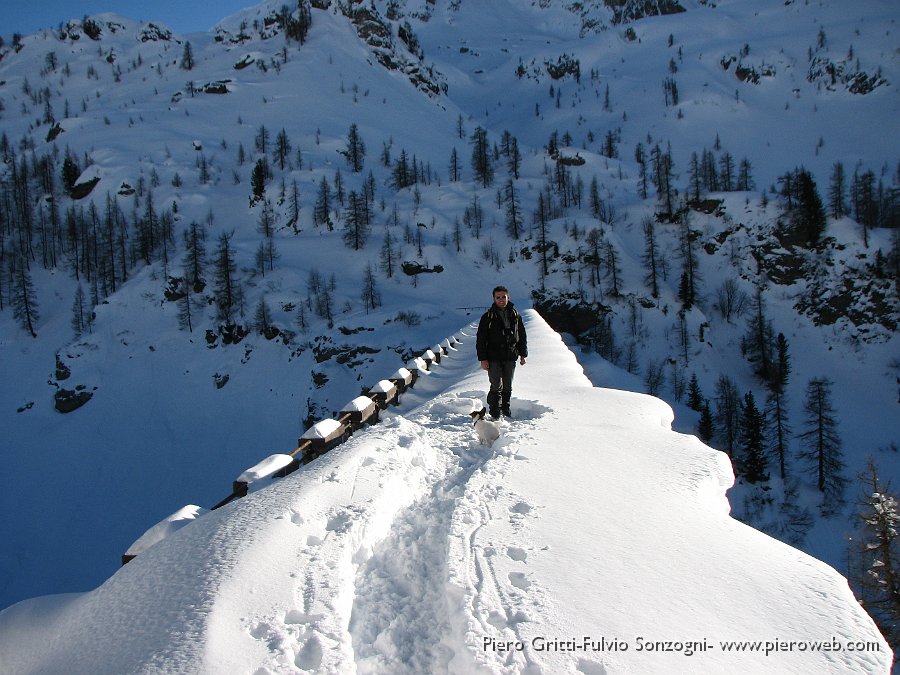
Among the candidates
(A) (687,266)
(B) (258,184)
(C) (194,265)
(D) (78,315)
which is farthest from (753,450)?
(D) (78,315)

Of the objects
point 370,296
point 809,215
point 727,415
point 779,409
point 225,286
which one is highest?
point 809,215

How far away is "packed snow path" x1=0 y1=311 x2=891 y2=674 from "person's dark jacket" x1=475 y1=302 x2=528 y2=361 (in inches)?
119

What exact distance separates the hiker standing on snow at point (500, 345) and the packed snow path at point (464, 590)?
277cm

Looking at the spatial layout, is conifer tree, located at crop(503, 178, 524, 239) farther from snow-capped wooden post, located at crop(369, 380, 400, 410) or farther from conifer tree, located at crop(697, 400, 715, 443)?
snow-capped wooden post, located at crop(369, 380, 400, 410)

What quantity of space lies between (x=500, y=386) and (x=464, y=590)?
4.74 meters

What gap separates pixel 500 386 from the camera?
7496 mm

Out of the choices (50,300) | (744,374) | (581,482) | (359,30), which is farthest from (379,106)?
(581,482)

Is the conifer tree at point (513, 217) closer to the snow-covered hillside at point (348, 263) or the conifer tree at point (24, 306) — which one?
the snow-covered hillside at point (348, 263)

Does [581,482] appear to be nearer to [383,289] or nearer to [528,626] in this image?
[528,626]

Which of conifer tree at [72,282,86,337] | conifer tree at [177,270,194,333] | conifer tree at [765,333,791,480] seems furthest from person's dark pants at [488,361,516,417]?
conifer tree at [72,282,86,337]

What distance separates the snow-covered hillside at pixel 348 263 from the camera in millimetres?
39719

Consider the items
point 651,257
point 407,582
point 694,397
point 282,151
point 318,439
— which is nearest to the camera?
point 407,582

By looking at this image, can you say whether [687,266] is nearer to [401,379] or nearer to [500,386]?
[401,379]

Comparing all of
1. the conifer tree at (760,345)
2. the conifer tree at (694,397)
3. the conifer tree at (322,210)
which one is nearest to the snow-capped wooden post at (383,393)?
the conifer tree at (694,397)
